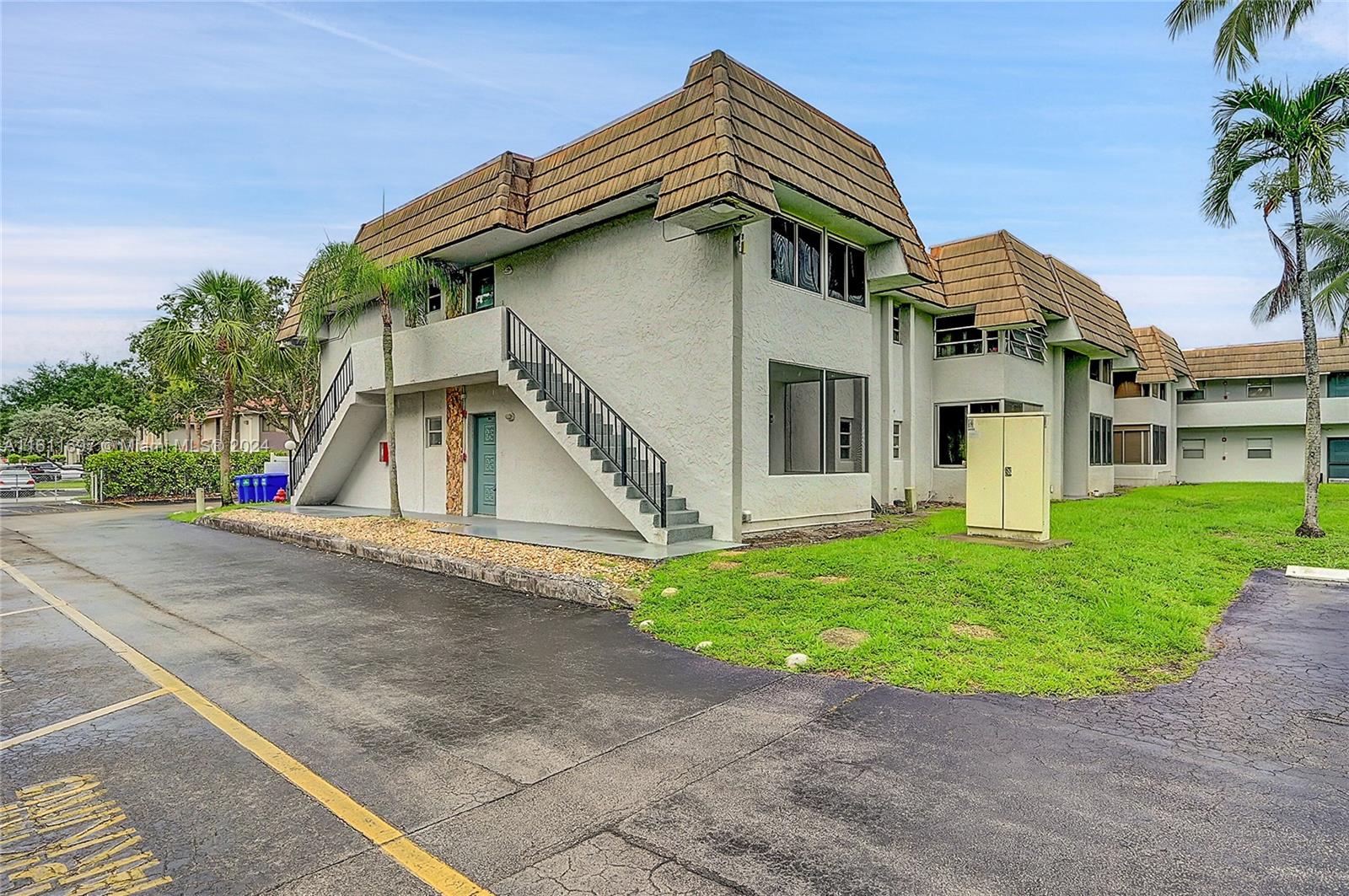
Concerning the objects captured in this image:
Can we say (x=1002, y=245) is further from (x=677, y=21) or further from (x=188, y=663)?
(x=188, y=663)

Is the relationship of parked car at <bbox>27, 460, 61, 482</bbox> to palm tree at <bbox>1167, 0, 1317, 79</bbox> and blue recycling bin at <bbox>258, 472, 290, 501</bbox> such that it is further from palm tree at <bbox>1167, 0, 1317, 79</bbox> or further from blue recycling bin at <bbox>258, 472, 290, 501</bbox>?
palm tree at <bbox>1167, 0, 1317, 79</bbox>

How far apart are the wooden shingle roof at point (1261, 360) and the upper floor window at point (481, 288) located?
3486 centimetres

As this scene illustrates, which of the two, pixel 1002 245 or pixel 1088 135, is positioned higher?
pixel 1088 135

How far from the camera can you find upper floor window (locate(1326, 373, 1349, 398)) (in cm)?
3481

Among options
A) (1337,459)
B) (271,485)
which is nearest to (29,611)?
(271,485)

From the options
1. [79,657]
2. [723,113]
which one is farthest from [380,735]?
[723,113]

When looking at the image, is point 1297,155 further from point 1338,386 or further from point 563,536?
point 1338,386

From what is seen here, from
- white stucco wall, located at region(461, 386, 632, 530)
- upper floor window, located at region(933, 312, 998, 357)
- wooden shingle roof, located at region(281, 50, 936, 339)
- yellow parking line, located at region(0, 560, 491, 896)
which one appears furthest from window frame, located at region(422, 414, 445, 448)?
upper floor window, located at region(933, 312, 998, 357)

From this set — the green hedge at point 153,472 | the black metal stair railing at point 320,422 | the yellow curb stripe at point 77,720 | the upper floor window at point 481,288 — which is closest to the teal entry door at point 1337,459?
the upper floor window at point 481,288

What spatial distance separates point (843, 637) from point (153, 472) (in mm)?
31511

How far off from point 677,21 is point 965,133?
24.2 ft

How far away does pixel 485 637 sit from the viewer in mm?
7027

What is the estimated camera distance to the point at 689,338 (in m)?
12.5

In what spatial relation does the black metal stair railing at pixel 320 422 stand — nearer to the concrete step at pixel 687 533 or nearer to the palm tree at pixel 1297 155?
the concrete step at pixel 687 533
